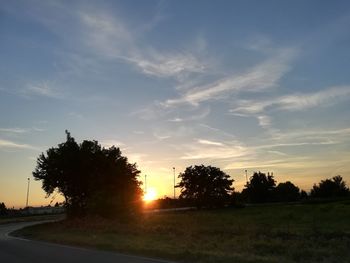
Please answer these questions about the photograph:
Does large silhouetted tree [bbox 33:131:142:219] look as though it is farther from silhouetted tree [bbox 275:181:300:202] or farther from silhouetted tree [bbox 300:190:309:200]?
silhouetted tree [bbox 300:190:309:200]

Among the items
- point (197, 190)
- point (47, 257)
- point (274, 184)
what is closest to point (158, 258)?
point (47, 257)

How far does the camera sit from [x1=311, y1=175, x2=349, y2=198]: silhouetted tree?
147m

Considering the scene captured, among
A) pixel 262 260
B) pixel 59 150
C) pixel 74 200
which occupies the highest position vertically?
pixel 59 150

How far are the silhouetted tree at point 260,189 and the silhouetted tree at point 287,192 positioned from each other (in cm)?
266

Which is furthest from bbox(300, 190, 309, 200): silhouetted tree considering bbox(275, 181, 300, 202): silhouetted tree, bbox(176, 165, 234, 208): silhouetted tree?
bbox(176, 165, 234, 208): silhouetted tree

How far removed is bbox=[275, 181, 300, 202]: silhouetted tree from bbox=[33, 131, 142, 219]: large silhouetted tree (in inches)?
3383

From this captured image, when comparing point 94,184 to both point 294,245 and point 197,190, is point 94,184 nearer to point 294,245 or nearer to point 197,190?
point 294,245

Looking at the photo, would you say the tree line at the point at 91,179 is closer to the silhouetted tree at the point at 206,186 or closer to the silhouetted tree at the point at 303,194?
the silhouetted tree at the point at 206,186

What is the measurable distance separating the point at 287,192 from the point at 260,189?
1169 centimetres

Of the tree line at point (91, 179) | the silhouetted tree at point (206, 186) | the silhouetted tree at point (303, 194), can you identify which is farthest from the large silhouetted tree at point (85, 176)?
the silhouetted tree at point (303, 194)

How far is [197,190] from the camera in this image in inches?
4267

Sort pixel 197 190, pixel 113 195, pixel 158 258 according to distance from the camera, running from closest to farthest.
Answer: pixel 158 258 < pixel 113 195 < pixel 197 190

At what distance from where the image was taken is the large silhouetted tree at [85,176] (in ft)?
192

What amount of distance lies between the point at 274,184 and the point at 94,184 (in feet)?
316
